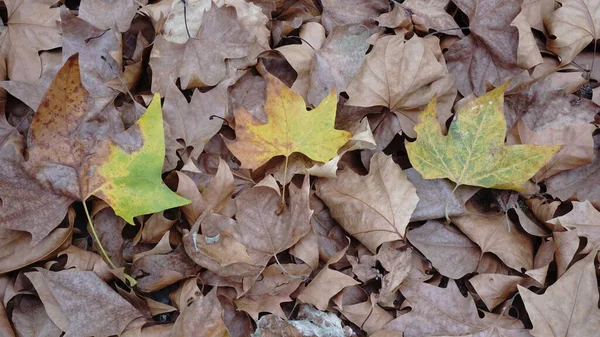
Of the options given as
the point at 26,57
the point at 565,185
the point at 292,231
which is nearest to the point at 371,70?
the point at 292,231

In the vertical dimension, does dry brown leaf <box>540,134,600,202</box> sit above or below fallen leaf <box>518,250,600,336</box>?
above

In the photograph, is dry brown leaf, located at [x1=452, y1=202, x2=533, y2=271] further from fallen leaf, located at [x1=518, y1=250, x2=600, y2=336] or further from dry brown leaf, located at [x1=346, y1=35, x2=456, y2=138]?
dry brown leaf, located at [x1=346, y1=35, x2=456, y2=138]

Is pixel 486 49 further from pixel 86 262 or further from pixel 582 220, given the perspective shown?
pixel 86 262

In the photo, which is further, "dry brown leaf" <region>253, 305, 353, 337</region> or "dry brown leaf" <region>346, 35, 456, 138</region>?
"dry brown leaf" <region>346, 35, 456, 138</region>

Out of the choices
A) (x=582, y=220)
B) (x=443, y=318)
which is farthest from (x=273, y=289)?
(x=582, y=220)

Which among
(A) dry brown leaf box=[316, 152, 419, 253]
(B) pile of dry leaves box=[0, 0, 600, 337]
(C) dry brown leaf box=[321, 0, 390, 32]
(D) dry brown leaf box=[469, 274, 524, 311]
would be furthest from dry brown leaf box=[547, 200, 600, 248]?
(C) dry brown leaf box=[321, 0, 390, 32]

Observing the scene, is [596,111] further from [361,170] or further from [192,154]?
[192,154]
